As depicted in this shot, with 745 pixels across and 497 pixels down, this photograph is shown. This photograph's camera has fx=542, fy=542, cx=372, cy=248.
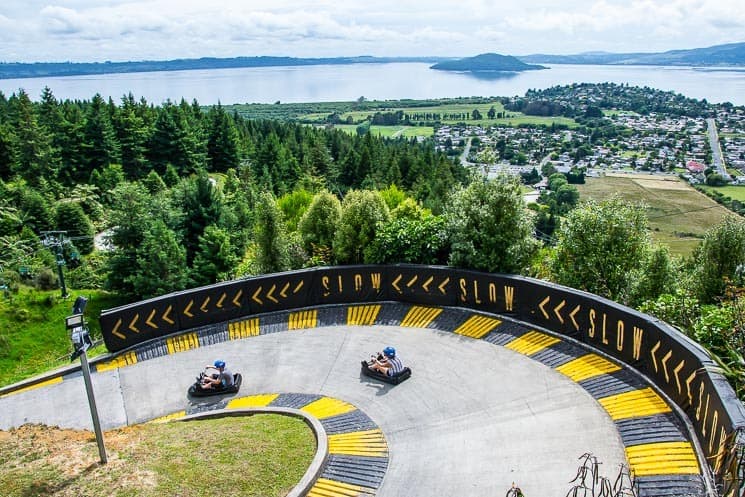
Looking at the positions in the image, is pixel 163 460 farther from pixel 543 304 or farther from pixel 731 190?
pixel 731 190

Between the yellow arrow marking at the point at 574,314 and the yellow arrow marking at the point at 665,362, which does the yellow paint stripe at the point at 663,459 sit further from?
the yellow arrow marking at the point at 574,314

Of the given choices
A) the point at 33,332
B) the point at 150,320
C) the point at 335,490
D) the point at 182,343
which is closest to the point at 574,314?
the point at 335,490

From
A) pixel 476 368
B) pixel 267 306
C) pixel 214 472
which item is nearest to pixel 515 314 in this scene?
pixel 476 368

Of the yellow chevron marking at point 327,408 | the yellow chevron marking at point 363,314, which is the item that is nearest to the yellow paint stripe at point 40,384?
the yellow chevron marking at point 327,408

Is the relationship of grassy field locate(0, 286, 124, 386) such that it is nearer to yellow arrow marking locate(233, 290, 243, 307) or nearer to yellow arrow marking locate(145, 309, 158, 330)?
yellow arrow marking locate(145, 309, 158, 330)

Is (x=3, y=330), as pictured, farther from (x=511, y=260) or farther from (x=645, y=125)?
(x=645, y=125)

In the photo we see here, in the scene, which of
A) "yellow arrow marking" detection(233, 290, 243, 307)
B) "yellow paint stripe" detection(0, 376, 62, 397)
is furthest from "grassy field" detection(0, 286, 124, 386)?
"yellow arrow marking" detection(233, 290, 243, 307)
